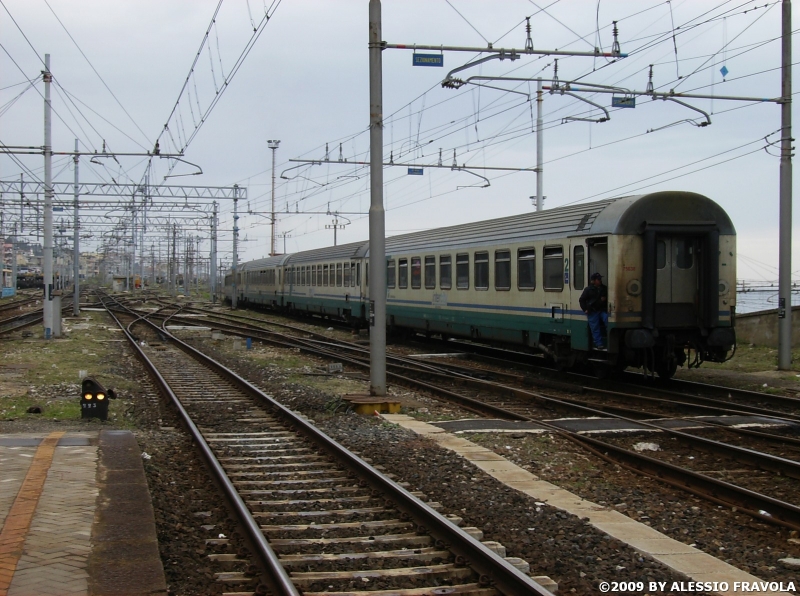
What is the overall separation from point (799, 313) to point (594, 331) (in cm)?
901

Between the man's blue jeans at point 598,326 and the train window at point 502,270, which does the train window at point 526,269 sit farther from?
the man's blue jeans at point 598,326

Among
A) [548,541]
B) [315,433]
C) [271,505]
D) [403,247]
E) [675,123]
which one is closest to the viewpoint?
[548,541]

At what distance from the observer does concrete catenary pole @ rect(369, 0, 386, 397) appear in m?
13.1

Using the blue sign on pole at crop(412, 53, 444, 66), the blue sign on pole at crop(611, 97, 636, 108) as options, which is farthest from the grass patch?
the blue sign on pole at crop(611, 97, 636, 108)

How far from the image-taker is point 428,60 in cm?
1427

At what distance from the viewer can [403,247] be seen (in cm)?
2638

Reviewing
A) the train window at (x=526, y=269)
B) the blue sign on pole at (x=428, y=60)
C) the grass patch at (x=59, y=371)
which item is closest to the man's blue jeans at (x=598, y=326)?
the train window at (x=526, y=269)

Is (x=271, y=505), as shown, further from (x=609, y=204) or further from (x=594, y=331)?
(x=609, y=204)

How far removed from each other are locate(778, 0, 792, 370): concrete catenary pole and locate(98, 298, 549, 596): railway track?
11.5 meters

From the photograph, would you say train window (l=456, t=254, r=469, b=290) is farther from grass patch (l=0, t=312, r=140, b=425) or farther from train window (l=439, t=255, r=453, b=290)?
grass patch (l=0, t=312, r=140, b=425)

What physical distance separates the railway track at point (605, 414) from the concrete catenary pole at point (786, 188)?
564 cm

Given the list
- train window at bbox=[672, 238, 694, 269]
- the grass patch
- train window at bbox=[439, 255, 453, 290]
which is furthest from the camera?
train window at bbox=[439, 255, 453, 290]

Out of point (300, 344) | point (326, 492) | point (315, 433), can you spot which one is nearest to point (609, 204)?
point (315, 433)

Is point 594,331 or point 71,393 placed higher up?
point 594,331
